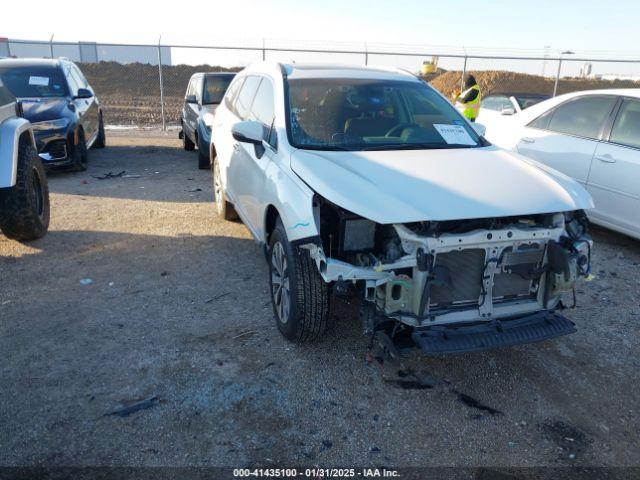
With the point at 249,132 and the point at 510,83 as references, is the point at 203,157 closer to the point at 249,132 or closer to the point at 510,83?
the point at 249,132

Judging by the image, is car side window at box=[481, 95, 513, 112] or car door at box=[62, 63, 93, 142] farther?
car side window at box=[481, 95, 513, 112]

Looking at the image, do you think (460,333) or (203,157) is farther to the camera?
(203,157)

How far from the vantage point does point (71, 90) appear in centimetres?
940

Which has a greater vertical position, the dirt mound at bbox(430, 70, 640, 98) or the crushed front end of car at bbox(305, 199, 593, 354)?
the dirt mound at bbox(430, 70, 640, 98)

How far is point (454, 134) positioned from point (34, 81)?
8.04m

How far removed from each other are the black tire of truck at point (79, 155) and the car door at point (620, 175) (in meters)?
7.87

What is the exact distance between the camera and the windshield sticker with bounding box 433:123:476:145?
4184 millimetres

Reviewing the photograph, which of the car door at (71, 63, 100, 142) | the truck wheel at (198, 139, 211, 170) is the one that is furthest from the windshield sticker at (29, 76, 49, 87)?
the truck wheel at (198, 139, 211, 170)

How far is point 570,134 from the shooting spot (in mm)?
6316

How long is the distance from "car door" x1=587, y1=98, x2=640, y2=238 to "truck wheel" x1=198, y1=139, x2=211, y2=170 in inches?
243

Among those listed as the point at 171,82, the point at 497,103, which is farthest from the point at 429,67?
the point at 497,103

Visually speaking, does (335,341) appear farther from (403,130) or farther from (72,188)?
(72,188)

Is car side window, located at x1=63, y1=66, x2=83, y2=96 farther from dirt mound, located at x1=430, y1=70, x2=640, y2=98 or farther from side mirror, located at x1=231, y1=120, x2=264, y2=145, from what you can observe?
dirt mound, located at x1=430, y1=70, x2=640, y2=98

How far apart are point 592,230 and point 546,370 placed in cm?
370
